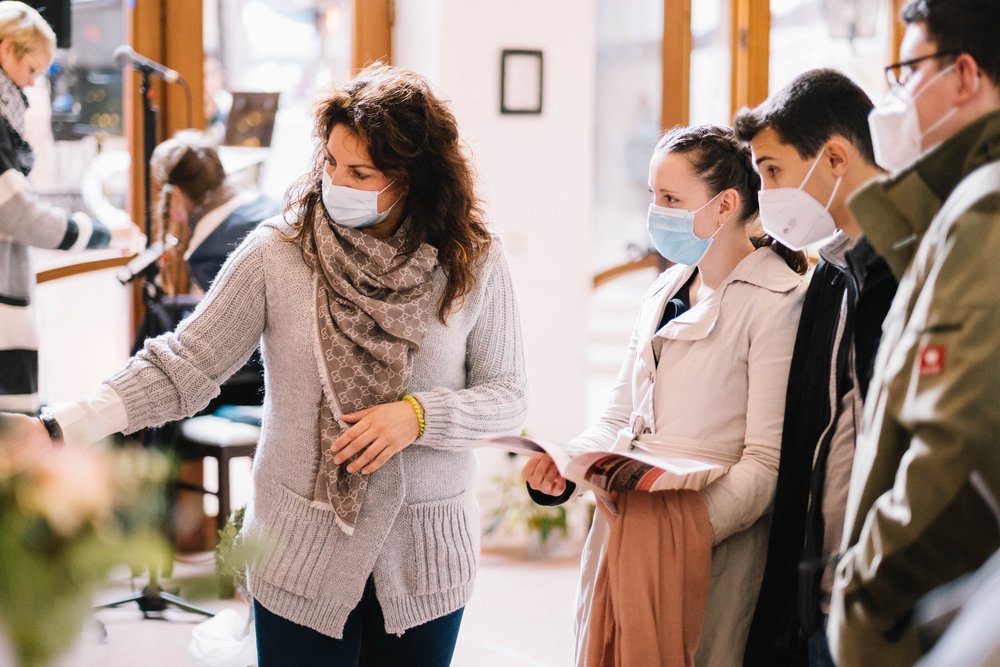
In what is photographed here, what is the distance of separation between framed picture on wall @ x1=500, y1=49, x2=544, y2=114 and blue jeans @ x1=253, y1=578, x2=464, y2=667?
3.03 meters

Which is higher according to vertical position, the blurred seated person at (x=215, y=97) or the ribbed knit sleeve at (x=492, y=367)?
the blurred seated person at (x=215, y=97)

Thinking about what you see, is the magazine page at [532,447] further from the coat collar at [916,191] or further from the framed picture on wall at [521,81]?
the framed picture on wall at [521,81]

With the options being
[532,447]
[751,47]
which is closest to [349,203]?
[532,447]

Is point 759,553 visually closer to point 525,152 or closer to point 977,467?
point 977,467

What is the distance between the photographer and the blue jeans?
1635 millimetres

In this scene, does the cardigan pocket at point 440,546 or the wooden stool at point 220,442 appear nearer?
the cardigan pocket at point 440,546

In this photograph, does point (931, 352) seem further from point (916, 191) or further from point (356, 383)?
point (356, 383)

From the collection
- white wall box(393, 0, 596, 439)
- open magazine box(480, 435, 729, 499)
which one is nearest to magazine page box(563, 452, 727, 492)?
open magazine box(480, 435, 729, 499)

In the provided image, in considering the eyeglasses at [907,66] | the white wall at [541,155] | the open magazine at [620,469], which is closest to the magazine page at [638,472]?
the open magazine at [620,469]

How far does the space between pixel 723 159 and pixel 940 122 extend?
0.67 meters

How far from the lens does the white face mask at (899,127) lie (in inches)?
46.8

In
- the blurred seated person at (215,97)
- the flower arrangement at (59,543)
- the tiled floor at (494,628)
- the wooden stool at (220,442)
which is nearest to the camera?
the flower arrangement at (59,543)

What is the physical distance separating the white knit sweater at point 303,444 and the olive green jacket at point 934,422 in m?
0.74

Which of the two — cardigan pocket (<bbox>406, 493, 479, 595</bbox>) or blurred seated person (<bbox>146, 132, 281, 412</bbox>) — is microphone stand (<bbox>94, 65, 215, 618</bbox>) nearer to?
blurred seated person (<bbox>146, 132, 281, 412</bbox>)
